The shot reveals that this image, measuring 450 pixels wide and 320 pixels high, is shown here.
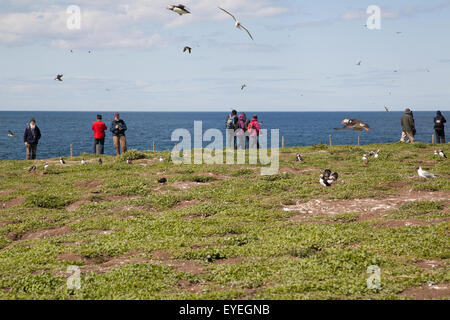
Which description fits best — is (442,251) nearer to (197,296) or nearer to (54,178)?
(197,296)

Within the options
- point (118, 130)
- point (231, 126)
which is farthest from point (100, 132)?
point (231, 126)

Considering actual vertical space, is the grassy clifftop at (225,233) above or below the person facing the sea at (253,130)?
below

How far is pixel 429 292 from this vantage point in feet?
32.5

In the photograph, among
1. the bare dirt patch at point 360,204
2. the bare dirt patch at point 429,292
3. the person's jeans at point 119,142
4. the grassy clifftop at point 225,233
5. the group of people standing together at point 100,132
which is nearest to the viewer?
the bare dirt patch at point 429,292

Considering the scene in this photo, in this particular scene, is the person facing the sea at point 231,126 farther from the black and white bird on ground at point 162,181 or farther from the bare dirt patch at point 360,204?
the bare dirt patch at point 360,204

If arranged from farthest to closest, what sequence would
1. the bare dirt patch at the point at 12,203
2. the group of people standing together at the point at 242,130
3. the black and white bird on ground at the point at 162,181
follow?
the group of people standing together at the point at 242,130, the black and white bird on ground at the point at 162,181, the bare dirt patch at the point at 12,203

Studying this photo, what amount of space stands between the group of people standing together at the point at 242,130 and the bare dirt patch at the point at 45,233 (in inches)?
800

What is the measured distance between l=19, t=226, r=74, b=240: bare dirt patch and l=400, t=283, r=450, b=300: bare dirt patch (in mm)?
11191

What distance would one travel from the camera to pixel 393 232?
14.4 metres

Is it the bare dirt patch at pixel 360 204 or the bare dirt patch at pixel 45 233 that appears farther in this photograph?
the bare dirt patch at pixel 360 204

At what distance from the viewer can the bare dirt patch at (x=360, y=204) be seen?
1819cm

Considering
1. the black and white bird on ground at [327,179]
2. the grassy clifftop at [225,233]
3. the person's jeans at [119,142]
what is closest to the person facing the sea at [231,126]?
the person's jeans at [119,142]

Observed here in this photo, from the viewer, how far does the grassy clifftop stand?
10.7m

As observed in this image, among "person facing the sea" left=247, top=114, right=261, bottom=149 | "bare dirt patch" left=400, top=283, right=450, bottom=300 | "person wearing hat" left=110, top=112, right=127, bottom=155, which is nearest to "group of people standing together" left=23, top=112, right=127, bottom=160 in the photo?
"person wearing hat" left=110, top=112, right=127, bottom=155
